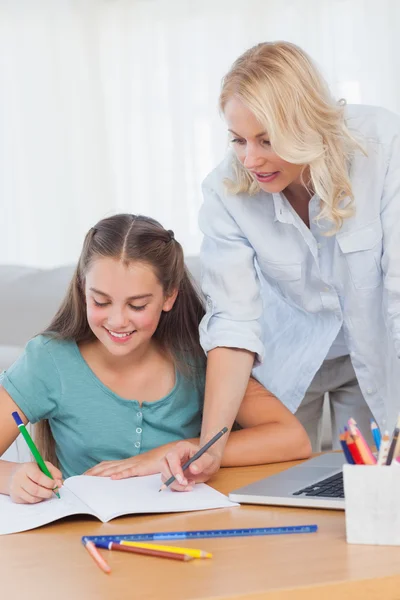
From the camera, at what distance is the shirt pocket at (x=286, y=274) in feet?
5.38

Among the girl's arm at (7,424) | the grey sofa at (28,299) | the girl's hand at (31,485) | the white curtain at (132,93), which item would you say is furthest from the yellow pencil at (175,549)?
the white curtain at (132,93)

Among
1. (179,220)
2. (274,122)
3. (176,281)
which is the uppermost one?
(274,122)

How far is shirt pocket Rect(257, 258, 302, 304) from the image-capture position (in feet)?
5.38

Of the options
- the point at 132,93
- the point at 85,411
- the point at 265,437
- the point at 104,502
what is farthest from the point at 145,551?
the point at 132,93

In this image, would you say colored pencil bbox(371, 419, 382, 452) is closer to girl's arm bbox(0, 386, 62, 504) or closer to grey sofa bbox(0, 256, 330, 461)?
girl's arm bbox(0, 386, 62, 504)

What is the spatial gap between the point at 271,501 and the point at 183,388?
1.68 ft

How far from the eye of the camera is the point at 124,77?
407 centimetres

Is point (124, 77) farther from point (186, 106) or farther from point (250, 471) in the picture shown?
point (250, 471)

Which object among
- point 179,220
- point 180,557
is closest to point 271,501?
point 180,557

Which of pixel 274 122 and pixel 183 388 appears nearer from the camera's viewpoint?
pixel 274 122

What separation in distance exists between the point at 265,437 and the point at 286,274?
35cm

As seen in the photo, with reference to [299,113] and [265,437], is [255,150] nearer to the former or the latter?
[299,113]

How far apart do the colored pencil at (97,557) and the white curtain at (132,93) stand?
318cm

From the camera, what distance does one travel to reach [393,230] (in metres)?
1.53
